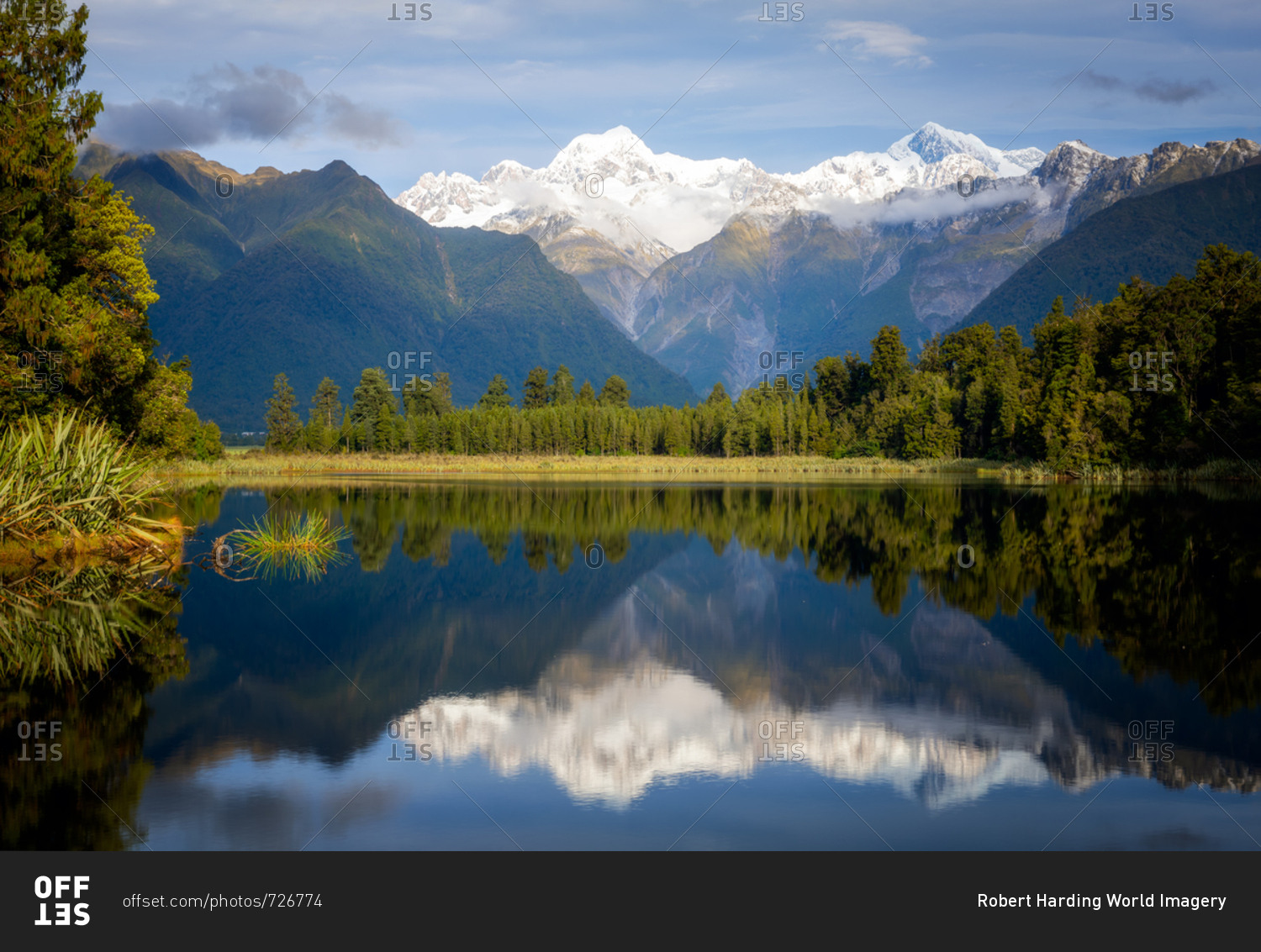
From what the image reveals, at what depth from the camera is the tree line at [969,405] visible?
52625 mm

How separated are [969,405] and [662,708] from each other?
7673cm

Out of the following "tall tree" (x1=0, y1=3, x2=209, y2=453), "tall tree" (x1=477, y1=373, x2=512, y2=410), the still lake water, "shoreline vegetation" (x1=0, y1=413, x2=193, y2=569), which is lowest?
the still lake water

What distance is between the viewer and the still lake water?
6.81 metres

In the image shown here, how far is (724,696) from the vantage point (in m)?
10.2

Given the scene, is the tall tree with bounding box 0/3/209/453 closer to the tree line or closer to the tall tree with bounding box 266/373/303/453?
the tree line

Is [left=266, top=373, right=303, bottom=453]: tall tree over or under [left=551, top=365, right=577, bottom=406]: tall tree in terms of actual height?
under

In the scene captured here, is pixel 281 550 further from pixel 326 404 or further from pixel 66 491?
pixel 326 404

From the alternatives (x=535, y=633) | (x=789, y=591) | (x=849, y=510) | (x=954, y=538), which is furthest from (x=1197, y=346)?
(x=535, y=633)

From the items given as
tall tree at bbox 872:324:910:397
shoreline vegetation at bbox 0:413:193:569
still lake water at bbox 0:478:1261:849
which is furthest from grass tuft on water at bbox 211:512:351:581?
tall tree at bbox 872:324:910:397

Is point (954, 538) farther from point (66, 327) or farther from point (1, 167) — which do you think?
point (1, 167)

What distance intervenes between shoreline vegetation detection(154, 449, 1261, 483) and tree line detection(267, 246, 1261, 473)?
1571 mm

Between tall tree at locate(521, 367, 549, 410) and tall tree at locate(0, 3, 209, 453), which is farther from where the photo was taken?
tall tree at locate(521, 367, 549, 410)

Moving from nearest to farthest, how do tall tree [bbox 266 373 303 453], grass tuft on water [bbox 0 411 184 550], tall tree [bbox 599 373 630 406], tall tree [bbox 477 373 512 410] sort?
grass tuft on water [bbox 0 411 184 550] < tall tree [bbox 266 373 303 453] < tall tree [bbox 477 373 512 410] < tall tree [bbox 599 373 630 406]

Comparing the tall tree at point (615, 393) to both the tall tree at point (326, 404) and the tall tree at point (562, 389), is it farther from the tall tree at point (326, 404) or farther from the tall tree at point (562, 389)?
the tall tree at point (326, 404)
